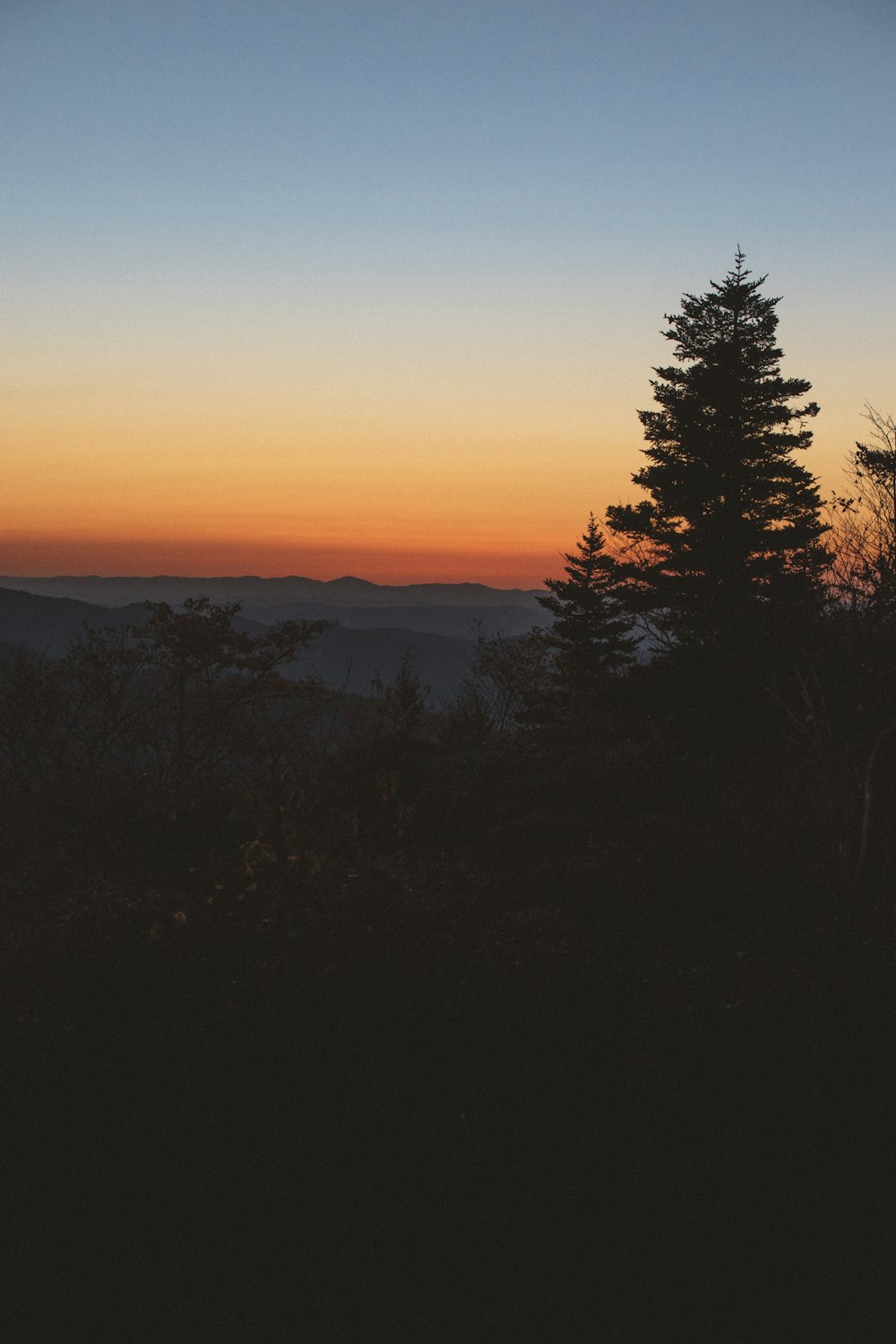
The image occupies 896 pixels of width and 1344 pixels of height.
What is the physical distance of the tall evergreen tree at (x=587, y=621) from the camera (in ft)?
109

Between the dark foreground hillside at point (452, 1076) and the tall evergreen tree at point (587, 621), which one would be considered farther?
the tall evergreen tree at point (587, 621)

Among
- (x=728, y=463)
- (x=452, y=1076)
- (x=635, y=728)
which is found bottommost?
(x=452, y=1076)

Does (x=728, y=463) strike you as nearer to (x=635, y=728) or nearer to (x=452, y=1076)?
(x=635, y=728)

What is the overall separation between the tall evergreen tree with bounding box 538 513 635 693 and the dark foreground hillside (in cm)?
1937

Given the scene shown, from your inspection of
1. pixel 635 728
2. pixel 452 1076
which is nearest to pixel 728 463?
pixel 635 728

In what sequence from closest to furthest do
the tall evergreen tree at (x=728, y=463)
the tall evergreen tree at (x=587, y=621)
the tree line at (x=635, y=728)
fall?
the tree line at (x=635, y=728) < the tall evergreen tree at (x=728, y=463) < the tall evergreen tree at (x=587, y=621)

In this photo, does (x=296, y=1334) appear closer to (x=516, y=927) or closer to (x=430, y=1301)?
(x=430, y=1301)

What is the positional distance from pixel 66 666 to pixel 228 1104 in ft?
47.4

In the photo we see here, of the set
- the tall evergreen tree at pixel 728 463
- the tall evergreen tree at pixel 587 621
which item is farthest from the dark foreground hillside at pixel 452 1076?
the tall evergreen tree at pixel 587 621

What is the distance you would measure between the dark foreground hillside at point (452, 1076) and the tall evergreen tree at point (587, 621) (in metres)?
19.4

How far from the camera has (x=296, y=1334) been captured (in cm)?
468

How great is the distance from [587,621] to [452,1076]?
27778 millimetres

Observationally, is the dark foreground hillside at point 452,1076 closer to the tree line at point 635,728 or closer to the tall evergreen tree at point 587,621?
the tree line at point 635,728

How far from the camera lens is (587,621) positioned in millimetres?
33594
